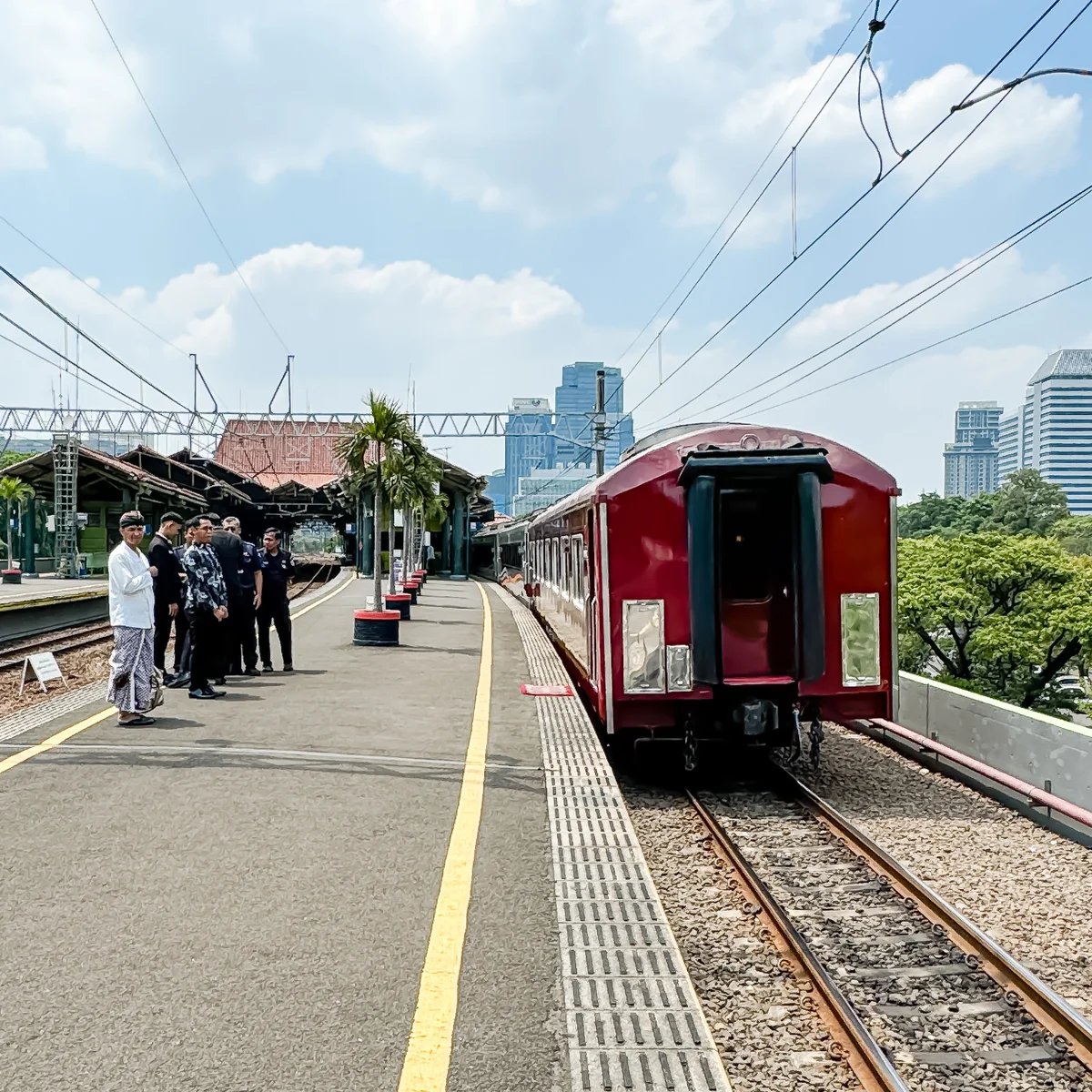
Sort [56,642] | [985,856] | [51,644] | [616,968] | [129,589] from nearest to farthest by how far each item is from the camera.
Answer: [616,968] → [985,856] → [129,589] → [51,644] → [56,642]

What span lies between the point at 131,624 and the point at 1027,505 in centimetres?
8406

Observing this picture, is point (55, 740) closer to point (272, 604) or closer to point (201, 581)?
point (201, 581)

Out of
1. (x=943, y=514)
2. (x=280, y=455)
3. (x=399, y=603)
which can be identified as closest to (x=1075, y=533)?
(x=943, y=514)

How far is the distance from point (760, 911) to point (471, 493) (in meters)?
45.6

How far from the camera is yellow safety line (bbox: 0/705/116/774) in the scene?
6.98m

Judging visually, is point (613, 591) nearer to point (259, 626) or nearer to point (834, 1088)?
point (834, 1088)

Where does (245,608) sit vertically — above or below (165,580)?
below

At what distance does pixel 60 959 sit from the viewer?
3885 millimetres

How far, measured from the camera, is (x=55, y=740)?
25.4 ft

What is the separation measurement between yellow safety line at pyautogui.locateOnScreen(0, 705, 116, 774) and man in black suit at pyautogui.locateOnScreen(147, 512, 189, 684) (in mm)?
886

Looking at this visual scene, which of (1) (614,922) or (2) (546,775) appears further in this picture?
(2) (546,775)

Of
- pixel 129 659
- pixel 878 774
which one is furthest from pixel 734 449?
pixel 129 659

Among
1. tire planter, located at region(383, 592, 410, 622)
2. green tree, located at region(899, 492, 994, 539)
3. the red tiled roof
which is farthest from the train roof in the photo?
green tree, located at region(899, 492, 994, 539)

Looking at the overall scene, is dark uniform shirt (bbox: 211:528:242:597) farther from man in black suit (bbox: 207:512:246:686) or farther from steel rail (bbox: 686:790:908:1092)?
steel rail (bbox: 686:790:908:1092)
